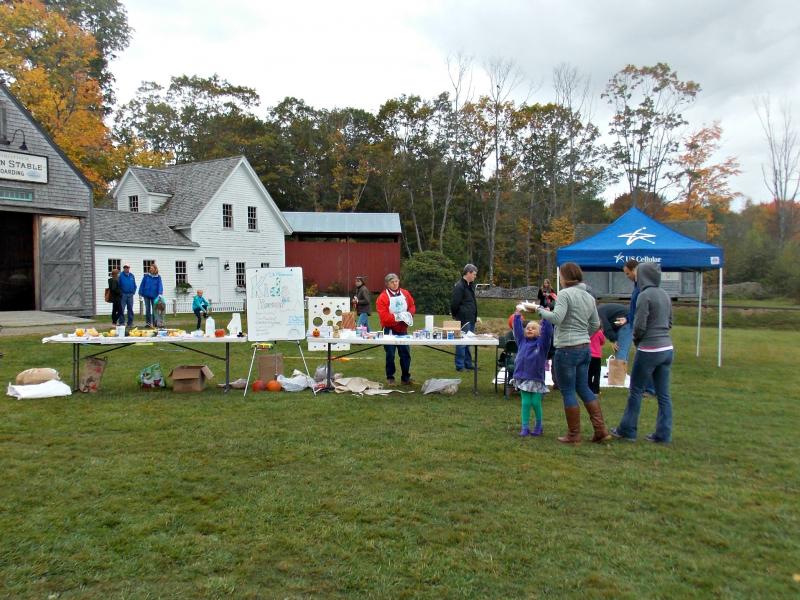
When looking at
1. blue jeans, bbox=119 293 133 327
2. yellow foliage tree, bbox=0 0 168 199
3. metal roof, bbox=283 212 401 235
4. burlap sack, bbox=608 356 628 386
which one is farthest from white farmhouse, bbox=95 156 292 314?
burlap sack, bbox=608 356 628 386

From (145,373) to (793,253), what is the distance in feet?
121

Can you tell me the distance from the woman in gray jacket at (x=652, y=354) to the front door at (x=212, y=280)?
2403 cm

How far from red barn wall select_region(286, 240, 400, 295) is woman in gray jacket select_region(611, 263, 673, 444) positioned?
27754 mm

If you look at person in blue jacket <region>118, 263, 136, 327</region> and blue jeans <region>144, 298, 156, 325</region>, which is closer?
person in blue jacket <region>118, 263, 136, 327</region>

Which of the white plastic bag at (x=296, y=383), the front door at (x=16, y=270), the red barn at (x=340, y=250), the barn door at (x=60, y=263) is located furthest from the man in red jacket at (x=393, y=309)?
the red barn at (x=340, y=250)

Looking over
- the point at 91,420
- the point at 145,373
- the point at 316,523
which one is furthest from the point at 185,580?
the point at 145,373

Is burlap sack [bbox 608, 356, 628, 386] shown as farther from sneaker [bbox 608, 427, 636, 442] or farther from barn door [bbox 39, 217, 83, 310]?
barn door [bbox 39, 217, 83, 310]

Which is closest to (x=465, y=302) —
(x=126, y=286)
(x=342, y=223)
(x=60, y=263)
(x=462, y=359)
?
(x=462, y=359)

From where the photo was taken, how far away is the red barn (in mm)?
33562

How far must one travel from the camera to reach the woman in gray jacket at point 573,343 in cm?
553

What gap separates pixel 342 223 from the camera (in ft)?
117

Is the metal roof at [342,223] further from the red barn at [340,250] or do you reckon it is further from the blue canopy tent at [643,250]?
the blue canopy tent at [643,250]

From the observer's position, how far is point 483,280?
4509 cm

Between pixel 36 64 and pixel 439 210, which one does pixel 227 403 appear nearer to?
pixel 36 64
